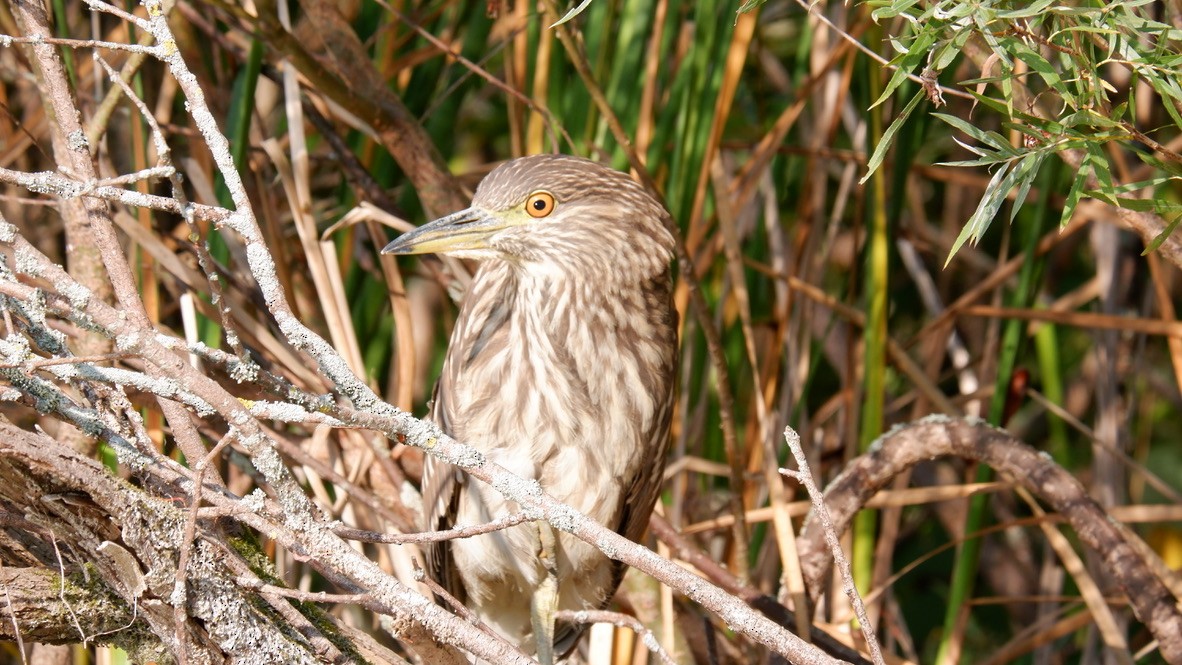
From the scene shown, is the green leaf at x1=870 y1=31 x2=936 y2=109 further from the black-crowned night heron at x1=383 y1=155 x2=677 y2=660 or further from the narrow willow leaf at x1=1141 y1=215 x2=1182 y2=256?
the black-crowned night heron at x1=383 y1=155 x2=677 y2=660

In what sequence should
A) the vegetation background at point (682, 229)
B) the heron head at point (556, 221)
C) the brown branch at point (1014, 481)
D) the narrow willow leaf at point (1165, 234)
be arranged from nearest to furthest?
the narrow willow leaf at point (1165, 234), the brown branch at point (1014, 481), the heron head at point (556, 221), the vegetation background at point (682, 229)

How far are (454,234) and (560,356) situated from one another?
32 centimetres

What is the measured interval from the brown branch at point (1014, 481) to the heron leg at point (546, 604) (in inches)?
19.0

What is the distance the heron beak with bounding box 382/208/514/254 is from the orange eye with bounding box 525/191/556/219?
5 centimetres

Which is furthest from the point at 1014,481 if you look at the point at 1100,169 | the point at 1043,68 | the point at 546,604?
the point at 1043,68

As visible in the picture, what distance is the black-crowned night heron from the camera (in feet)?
7.48

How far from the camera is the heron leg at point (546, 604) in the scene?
7.80 ft

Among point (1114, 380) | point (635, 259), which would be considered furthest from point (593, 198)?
point (1114, 380)

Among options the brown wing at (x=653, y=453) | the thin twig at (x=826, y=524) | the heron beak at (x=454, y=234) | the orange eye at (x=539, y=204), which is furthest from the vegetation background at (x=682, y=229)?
the thin twig at (x=826, y=524)

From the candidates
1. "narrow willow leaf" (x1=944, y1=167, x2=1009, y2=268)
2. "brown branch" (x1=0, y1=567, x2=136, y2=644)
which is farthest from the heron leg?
"narrow willow leaf" (x1=944, y1=167, x2=1009, y2=268)

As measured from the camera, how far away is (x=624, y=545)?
4.42 ft

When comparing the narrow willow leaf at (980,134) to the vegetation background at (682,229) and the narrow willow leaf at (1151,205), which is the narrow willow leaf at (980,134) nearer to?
the narrow willow leaf at (1151,205)

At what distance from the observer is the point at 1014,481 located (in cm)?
231

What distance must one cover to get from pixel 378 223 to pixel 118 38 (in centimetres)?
62
